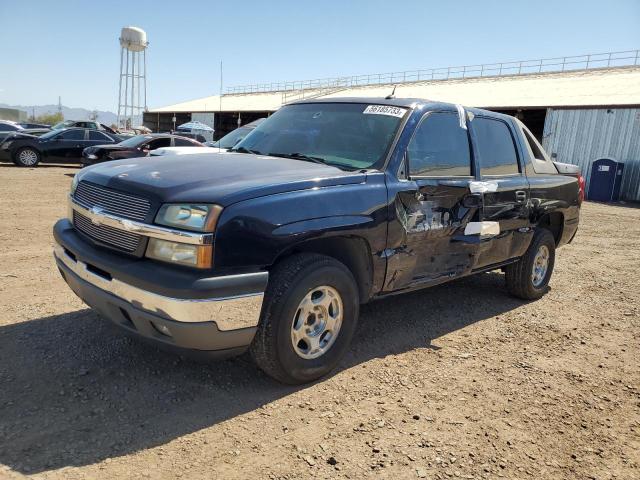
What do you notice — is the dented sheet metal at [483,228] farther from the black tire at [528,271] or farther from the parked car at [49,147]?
the parked car at [49,147]

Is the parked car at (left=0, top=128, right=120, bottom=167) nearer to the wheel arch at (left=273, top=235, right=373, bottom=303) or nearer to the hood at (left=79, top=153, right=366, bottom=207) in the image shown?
the hood at (left=79, top=153, right=366, bottom=207)

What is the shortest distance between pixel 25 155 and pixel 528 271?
1607 centimetres

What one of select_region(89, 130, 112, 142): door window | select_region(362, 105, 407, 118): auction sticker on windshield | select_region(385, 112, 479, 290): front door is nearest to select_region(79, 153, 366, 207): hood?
select_region(385, 112, 479, 290): front door

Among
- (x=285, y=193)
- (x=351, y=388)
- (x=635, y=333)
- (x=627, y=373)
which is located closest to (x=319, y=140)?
(x=285, y=193)

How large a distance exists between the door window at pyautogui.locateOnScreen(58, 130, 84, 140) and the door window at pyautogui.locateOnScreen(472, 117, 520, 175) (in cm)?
1544

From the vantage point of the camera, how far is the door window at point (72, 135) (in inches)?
650

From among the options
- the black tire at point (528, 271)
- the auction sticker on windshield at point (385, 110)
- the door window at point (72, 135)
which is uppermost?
the auction sticker on windshield at point (385, 110)

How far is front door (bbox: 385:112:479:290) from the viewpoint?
3.61 meters

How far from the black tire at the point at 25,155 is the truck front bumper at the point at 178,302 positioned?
51.1 ft

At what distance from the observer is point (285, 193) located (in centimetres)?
291

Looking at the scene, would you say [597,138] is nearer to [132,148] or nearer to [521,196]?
[132,148]

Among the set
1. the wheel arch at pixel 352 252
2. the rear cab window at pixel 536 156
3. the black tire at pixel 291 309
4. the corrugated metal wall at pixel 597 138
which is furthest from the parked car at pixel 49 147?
the corrugated metal wall at pixel 597 138

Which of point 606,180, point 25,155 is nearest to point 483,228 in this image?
point 25,155

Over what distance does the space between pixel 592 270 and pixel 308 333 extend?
5419 mm
